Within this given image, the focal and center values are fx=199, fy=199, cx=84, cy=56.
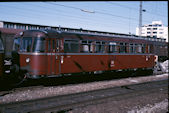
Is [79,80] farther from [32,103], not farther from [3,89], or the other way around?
[32,103]

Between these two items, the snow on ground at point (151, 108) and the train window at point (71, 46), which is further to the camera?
the train window at point (71, 46)

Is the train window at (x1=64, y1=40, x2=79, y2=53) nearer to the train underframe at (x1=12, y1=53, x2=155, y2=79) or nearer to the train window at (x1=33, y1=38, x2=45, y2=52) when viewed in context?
the train underframe at (x1=12, y1=53, x2=155, y2=79)

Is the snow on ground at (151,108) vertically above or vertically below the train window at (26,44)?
below

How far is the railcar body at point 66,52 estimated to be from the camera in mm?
10383

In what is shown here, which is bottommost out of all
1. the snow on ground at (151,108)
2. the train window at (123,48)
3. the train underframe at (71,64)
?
the snow on ground at (151,108)

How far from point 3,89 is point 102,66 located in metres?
6.36

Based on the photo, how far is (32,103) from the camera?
752 cm

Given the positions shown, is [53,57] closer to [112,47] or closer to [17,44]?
[17,44]

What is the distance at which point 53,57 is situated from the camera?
10.6 metres

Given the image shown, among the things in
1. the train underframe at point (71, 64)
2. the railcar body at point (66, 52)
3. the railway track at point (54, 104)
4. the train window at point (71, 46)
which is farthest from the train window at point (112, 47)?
the railway track at point (54, 104)

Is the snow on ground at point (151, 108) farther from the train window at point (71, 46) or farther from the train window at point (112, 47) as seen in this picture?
the train window at point (112, 47)

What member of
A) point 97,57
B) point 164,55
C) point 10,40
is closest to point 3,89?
point 97,57

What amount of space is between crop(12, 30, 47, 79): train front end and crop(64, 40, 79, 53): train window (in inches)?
50.9

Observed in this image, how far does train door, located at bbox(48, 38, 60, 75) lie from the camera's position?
1055 centimetres
